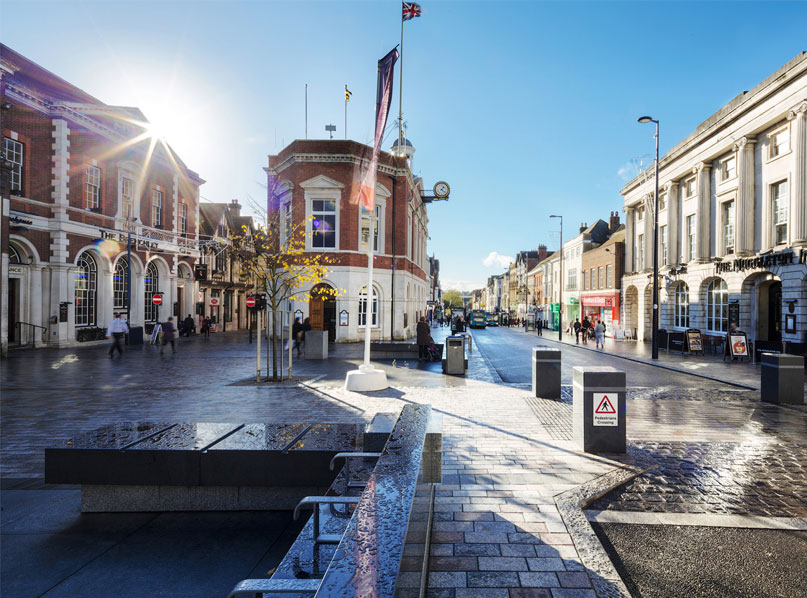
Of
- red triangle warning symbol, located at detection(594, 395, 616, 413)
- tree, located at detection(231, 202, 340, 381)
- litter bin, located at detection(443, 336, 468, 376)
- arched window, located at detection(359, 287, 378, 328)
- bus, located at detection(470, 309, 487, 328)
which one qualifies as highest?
tree, located at detection(231, 202, 340, 381)

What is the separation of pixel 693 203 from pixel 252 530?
32152mm

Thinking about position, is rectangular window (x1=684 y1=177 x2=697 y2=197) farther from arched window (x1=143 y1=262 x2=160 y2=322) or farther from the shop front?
arched window (x1=143 y1=262 x2=160 y2=322)

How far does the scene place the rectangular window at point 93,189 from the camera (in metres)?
24.2

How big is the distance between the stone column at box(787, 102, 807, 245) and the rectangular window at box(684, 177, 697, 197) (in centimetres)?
939

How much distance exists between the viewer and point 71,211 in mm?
22672

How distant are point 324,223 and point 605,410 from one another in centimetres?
2319

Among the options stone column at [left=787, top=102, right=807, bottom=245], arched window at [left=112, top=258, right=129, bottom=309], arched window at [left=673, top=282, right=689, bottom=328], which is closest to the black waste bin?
arched window at [left=112, top=258, right=129, bottom=309]

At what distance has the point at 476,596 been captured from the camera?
297cm

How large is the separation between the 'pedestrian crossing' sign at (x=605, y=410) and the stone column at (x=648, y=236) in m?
31.0

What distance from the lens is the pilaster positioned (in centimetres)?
3028

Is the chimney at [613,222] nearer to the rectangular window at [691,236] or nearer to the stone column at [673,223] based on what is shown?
the stone column at [673,223]

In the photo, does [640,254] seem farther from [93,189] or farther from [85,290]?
[85,290]

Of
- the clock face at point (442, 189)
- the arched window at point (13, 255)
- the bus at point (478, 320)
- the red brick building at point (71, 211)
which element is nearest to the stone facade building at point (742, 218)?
the clock face at point (442, 189)

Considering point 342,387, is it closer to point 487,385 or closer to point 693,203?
point 487,385
